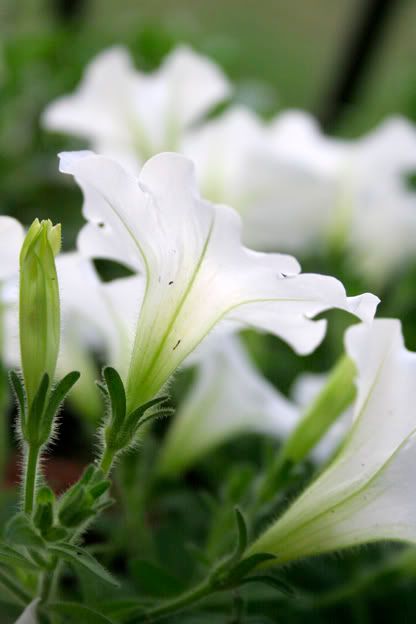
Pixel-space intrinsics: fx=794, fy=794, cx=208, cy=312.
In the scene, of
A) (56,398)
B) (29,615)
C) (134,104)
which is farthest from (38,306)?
(134,104)

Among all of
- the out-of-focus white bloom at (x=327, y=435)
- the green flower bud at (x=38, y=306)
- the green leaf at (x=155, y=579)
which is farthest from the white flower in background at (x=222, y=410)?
the green flower bud at (x=38, y=306)

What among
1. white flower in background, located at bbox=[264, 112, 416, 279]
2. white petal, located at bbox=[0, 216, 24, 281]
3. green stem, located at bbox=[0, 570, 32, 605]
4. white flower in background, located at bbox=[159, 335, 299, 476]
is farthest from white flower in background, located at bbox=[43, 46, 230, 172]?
green stem, located at bbox=[0, 570, 32, 605]

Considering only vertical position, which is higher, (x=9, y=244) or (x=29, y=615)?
(x=9, y=244)

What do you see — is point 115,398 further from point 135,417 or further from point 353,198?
point 353,198

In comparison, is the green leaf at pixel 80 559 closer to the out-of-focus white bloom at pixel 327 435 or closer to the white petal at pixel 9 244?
the white petal at pixel 9 244

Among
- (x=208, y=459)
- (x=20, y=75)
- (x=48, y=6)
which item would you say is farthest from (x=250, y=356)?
(x=48, y=6)
